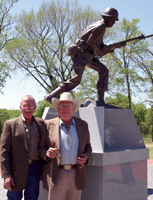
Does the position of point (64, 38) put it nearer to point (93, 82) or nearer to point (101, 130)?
point (93, 82)

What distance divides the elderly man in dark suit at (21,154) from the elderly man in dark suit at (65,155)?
5.6 inches

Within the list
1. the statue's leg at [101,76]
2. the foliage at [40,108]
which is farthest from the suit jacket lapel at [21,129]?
the foliage at [40,108]

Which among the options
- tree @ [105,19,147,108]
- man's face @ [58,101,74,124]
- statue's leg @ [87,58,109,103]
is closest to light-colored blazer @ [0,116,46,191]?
man's face @ [58,101,74,124]

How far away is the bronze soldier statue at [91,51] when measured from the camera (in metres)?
4.77

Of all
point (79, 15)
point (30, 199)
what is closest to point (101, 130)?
point (30, 199)

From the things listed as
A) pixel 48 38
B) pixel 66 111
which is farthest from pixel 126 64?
pixel 66 111

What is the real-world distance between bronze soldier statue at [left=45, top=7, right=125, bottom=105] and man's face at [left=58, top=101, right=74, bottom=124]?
175 centimetres

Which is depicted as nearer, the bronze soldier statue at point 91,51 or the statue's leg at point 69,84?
the bronze soldier statue at point 91,51

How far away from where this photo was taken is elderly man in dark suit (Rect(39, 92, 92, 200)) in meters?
3.09

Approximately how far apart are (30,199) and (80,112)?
2219mm

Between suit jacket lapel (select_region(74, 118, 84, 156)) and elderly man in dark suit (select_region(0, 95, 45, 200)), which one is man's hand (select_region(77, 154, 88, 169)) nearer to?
suit jacket lapel (select_region(74, 118, 84, 156))

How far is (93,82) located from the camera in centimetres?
2516

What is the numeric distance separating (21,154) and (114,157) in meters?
1.90

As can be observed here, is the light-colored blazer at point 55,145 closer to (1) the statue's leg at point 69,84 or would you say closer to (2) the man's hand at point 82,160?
(2) the man's hand at point 82,160
